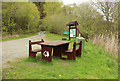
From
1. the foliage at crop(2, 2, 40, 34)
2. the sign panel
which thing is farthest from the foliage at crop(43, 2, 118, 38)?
the foliage at crop(2, 2, 40, 34)

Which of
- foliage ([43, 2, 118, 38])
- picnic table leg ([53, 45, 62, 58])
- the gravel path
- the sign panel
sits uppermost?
foliage ([43, 2, 118, 38])

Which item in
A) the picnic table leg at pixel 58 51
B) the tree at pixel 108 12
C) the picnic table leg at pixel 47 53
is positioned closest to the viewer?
the picnic table leg at pixel 47 53

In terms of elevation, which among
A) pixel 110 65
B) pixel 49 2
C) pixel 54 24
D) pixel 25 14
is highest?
pixel 49 2

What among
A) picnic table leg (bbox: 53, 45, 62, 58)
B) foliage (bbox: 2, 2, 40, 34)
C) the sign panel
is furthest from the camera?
foliage (bbox: 2, 2, 40, 34)

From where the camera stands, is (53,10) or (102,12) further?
(53,10)

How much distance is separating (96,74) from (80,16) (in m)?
13.9

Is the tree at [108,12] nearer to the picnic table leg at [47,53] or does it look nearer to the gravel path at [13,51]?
the gravel path at [13,51]

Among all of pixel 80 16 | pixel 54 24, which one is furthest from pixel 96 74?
pixel 54 24

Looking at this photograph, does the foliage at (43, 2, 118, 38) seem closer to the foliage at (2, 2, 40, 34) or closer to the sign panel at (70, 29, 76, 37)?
the sign panel at (70, 29, 76, 37)

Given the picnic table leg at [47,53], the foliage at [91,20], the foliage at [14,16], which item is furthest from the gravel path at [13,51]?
the foliage at [14,16]

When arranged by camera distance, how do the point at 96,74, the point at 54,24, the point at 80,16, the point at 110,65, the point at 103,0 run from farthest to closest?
the point at 54,24 → the point at 80,16 → the point at 103,0 → the point at 110,65 → the point at 96,74

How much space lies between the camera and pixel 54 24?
28734 millimetres

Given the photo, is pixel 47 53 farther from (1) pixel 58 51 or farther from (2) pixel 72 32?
(2) pixel 72 32

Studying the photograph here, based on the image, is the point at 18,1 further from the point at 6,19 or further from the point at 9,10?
the point at 6,19
